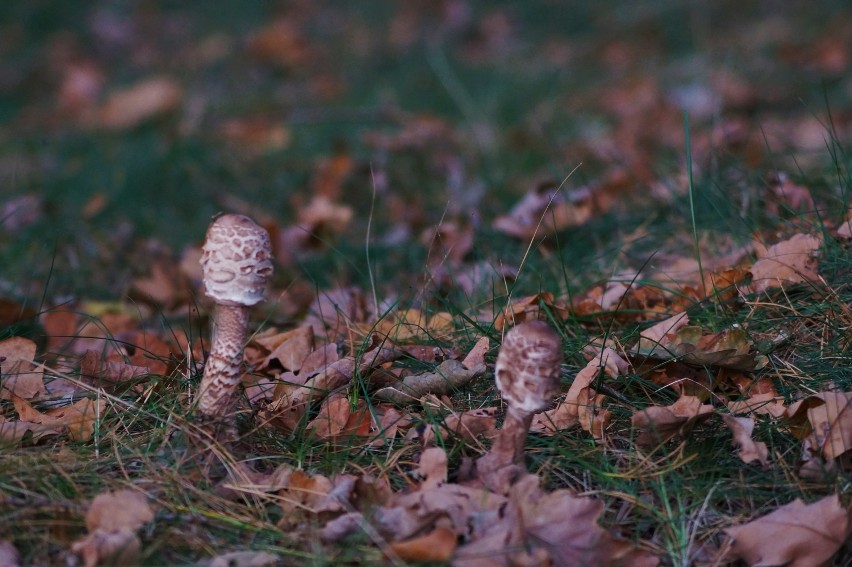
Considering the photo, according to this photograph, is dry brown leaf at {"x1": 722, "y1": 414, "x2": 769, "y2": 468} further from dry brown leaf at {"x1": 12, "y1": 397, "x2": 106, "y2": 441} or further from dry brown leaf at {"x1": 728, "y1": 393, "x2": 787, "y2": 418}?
dry brown leaf at {"x1": 12, "y1": 397, "x2": 106, "y2": 441}

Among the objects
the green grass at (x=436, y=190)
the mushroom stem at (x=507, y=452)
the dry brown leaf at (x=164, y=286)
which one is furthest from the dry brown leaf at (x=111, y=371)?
the dry brown leaf at (x=164, y=286)

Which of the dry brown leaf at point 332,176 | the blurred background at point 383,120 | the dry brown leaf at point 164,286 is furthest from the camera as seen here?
the dry brown leaf at point 332,176

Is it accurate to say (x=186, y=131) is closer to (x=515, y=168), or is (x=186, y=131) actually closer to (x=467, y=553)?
(x=515, y=168)

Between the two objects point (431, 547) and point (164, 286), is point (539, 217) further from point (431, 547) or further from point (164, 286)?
point (431, 547)

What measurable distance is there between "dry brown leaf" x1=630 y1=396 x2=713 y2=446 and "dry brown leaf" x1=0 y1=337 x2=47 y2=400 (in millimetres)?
1654

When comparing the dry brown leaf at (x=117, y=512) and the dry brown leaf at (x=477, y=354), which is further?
the dry brown leaf at (x=477, y=354)

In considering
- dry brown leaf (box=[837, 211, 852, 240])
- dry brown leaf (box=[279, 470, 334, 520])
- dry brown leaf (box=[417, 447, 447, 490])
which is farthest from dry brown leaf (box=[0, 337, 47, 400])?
dry brown leaf (box=[837, 211, 852, 240])

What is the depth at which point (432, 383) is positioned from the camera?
2.44 meters

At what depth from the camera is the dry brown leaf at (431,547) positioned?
5.93ft

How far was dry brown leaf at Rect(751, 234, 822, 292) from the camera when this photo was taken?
2758 mm

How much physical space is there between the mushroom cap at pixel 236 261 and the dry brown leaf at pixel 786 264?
→ 1615 mm

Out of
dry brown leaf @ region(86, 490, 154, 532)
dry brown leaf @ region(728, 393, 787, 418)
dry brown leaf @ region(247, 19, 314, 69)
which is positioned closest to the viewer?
dry brown leaf @ region(86, 490, 154, 532)

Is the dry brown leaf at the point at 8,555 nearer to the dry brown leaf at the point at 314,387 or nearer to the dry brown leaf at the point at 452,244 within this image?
the dry brown leaf at the point at 314,387

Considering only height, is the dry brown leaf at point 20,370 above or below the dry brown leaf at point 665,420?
above
